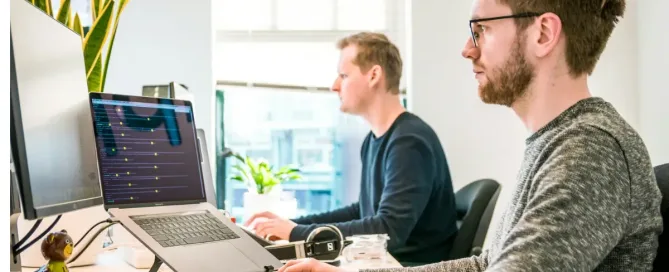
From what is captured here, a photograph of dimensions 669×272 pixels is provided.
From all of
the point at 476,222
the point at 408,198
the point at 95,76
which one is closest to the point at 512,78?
the point at 408,198

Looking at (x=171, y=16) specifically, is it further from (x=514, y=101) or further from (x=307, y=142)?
(x=514, y=101)

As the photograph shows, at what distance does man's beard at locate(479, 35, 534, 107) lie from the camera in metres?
1.21

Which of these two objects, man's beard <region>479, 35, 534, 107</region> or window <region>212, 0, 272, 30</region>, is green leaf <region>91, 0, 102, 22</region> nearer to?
man's beard <region>479, 35, 534, 107</region>

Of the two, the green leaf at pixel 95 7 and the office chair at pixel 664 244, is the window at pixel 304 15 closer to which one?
the green leaf at pixel 95 7

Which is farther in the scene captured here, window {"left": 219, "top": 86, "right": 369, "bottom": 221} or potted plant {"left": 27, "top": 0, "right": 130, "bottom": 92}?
window {"left": 219, "top": 86, "right": 369, "bottom": 221}

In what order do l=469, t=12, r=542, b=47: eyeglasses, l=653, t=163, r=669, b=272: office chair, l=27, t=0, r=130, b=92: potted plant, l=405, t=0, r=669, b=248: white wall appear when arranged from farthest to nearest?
l=405, t=0, r=669, b=248: white wall → l=27, t=0, r=130, b=92: potted plant → l=469, t=12, r=542, b=47: eyeglasses → l=653, t=163, r=669, b=272: office chair

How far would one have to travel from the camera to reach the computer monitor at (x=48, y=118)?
1.00 metres

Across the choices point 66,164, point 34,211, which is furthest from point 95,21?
point 34,211

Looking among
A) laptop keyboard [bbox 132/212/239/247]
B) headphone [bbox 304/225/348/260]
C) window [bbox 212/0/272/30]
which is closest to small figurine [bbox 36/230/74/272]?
laptop keyboard [bbox 132/212/239/247]

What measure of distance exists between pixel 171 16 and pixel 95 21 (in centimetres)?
200

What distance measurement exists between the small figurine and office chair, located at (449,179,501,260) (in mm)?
1456

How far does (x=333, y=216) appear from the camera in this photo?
8.67 ft

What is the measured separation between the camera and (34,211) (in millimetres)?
1004

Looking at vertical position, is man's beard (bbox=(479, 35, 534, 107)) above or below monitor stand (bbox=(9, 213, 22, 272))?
above
